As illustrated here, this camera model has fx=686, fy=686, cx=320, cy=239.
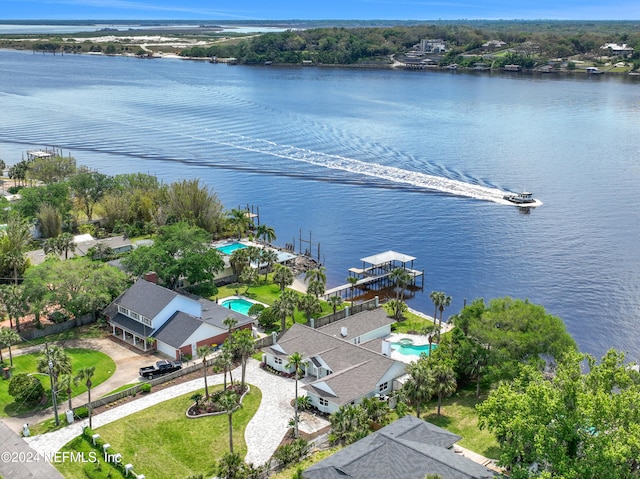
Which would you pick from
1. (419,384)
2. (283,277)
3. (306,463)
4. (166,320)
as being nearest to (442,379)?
(419,384)

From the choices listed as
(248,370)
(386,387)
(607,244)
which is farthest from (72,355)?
(607,244)

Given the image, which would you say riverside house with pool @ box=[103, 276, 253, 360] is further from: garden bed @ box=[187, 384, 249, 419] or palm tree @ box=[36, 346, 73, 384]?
palm tree @ box=[36, 346, 73, 384]

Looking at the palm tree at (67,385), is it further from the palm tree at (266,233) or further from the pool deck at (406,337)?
the palm tree at (266,233)

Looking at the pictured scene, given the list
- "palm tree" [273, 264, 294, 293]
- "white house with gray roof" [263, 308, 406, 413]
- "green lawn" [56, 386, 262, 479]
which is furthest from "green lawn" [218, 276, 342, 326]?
"green lawn" [56, 386, 262, 479]

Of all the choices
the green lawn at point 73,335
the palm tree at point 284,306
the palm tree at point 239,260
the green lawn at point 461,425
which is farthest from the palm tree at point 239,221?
the green lawn at point 461,425

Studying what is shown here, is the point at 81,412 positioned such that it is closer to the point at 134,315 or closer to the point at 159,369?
the point at 159,369

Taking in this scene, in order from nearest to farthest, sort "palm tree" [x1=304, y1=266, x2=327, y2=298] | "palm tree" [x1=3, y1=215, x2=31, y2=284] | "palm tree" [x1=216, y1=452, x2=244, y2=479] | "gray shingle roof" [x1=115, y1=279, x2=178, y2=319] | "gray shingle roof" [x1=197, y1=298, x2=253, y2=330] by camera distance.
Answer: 1. "palm tree" [x1=216, y1=452, x2=244, y2=479]
2. "gray shingle roof" [x1=115, y1=279, x2=178, y2=319]
3. "gray shingle roof" [x1=197, y1=298, x2=253, y2=330]
4. "palm tree" [x1=304, y1=266, x2=327, y2=298]
5. "palm tree" [x1=3, y1=215, x2=31, y2=284]
